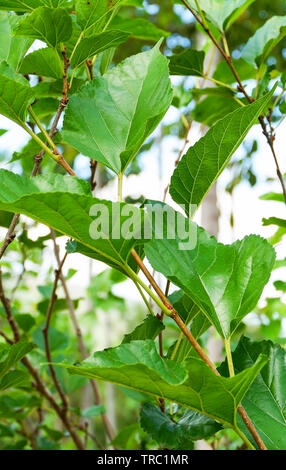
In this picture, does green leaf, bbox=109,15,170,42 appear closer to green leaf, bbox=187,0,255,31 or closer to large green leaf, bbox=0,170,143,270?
green leaf, bbox=187,0,255,31

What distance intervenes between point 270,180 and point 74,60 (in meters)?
2.86

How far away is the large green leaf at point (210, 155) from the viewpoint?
Result: 0.48 metres

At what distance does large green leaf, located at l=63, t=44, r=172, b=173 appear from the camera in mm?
510

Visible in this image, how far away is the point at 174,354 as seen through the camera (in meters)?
0.58

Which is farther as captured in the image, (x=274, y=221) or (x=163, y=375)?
(x=274, y=221)

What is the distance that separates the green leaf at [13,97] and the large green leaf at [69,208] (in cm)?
10

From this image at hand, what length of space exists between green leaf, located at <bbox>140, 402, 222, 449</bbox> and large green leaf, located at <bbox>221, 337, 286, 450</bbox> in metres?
0.04

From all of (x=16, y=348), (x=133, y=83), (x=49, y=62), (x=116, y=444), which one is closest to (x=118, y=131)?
(x=133, y=83)

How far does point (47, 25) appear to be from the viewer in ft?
1.70

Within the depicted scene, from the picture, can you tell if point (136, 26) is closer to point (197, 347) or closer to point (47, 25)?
point (47, 25)

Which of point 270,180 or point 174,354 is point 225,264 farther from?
point 270,180

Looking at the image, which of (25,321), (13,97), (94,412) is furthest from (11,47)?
(94,412)

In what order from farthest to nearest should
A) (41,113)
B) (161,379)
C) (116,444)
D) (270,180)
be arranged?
(270,180) → (116,444) → (41,113) → (161,379)

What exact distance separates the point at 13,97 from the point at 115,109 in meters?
0.11
